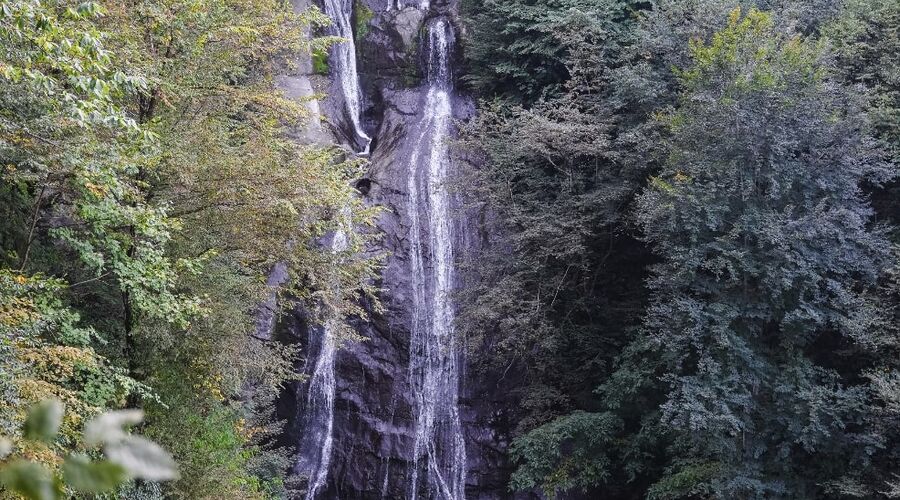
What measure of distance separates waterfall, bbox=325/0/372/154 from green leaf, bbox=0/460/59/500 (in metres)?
18.7

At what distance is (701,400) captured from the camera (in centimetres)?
980

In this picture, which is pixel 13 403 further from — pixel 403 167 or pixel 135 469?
pixel 403 167

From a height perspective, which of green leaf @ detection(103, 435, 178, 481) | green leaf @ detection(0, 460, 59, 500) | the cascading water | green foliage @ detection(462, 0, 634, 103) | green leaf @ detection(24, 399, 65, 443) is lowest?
green leaf @ detection(0, 460, 59, 500)

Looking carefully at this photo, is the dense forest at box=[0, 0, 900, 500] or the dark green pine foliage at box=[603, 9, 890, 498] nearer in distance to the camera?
the dense forest at box=[0, 0, 900, 500]

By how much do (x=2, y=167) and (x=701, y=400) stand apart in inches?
368

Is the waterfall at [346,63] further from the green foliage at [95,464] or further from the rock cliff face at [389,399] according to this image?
the green foliage at [95,464]

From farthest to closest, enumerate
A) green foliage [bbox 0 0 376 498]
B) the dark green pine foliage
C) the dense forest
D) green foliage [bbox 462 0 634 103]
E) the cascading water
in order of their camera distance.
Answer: green foliage [bbox 462 0 634 103] < the cascading water < the dark green pine foliage < the dense forest < green foliage [bbox 0 0 376 498]

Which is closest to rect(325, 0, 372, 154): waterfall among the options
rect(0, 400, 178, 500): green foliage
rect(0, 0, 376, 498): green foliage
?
rect(0, 0, 376, 498): green foliage

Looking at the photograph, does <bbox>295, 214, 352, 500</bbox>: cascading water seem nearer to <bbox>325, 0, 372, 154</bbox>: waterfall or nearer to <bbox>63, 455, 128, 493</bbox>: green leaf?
<bbox>325, 0, 372, 154</bbox>: waterfall

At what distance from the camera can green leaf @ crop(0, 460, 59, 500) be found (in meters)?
0.71

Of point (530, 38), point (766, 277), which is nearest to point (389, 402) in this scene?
point (766, 277)

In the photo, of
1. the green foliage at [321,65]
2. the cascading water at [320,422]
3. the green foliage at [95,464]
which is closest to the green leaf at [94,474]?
the green foliage at [95,464]

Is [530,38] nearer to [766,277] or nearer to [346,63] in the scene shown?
[346,63]

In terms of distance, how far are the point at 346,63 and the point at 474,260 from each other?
28.9 ft
